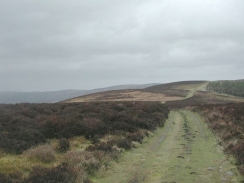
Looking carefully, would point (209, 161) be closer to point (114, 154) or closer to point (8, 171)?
point (114, 154)

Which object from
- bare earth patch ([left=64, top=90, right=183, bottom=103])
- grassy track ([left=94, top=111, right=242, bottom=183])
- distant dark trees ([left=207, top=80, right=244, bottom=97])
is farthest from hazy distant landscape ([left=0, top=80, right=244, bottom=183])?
distant dark trees ([left=207, top=80, right=244, bottom=97])

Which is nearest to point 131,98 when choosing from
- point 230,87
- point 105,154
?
point 230,87

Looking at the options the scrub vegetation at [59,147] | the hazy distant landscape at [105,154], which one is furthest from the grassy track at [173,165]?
the scrub vegetation at [59,147]

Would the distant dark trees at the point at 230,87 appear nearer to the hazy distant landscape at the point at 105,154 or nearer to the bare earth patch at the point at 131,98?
the bare earth patch at the point at 131,98

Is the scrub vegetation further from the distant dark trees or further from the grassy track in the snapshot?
the distant dark trees

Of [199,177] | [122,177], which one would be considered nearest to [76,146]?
[122,177]

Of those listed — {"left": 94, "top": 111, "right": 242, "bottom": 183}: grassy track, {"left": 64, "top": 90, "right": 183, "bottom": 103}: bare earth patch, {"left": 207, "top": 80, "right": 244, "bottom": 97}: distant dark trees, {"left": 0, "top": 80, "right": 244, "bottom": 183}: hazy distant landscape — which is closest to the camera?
{"left": 0, "top": 80, "right": 244, "bottom": 183}: hazy distant landscape

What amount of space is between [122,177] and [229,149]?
22.3 ft

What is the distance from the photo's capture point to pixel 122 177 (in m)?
9.73

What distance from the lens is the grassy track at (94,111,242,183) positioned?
31.3 ft

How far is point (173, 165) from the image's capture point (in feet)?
37.2

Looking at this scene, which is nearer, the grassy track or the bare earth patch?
the grassy track

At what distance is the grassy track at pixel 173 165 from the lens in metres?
9.54

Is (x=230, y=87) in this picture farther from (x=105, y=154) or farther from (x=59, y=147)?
(x=59, y=147)
